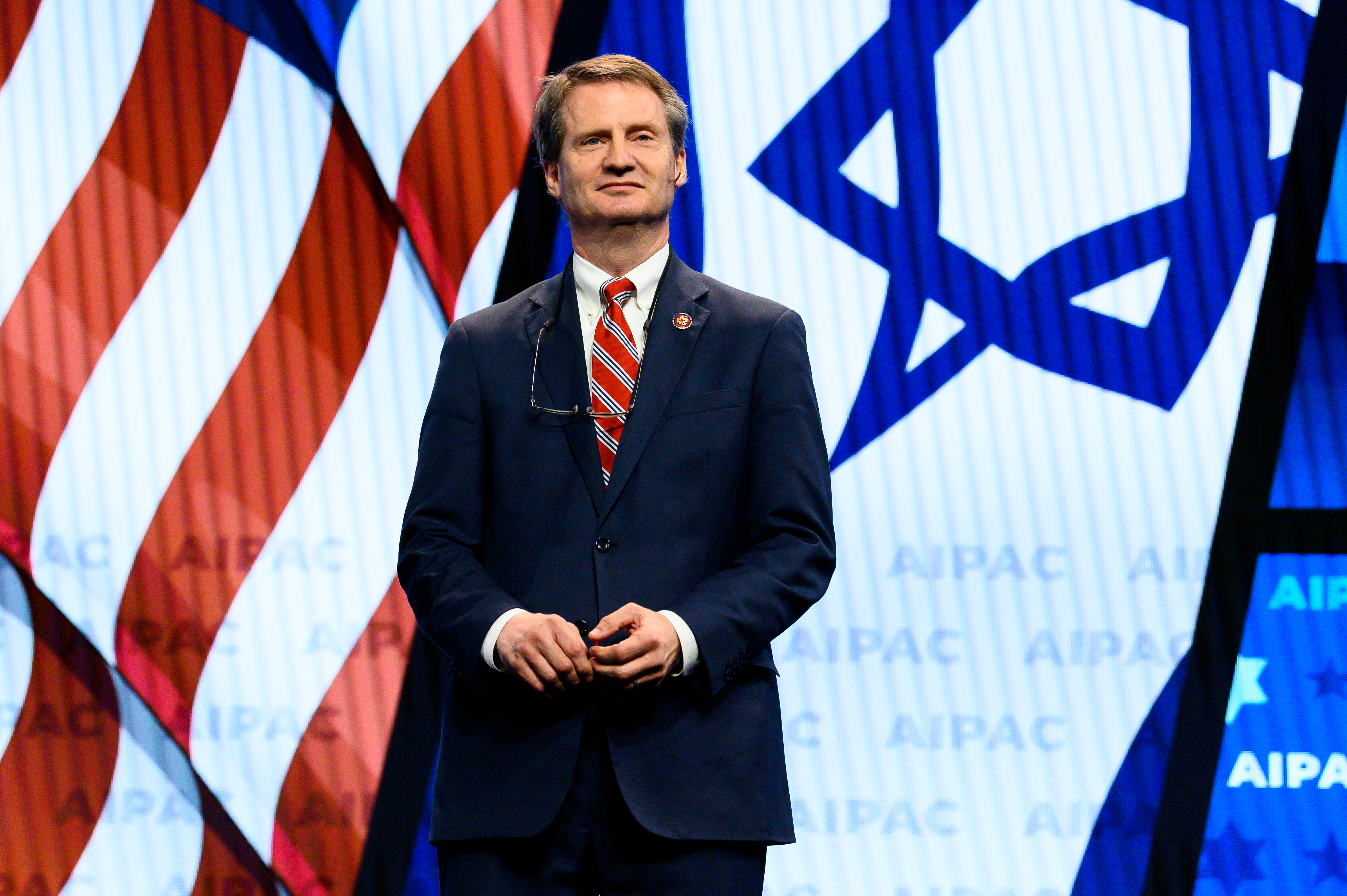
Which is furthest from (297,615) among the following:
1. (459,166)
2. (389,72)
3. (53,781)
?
(389,72)

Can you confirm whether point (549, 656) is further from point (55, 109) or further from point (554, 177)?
point (55, 109)

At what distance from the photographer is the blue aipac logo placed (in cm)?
225

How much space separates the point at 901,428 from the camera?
88.5 inches

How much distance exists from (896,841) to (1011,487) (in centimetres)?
64

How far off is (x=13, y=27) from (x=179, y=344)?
2.20ft

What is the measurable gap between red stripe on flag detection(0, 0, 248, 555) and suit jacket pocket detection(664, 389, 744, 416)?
1454mm

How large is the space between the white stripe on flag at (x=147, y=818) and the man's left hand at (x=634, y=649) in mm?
1451

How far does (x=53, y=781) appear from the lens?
2.24m

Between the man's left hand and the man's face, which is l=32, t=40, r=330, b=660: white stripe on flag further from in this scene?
the man's left hand

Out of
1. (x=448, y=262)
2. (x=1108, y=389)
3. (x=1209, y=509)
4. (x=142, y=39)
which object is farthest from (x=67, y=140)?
(x=1209, y=509)

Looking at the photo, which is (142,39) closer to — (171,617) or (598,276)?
(171,617)

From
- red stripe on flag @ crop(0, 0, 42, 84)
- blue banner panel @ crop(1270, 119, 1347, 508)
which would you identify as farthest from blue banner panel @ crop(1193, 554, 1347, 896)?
red stripe on flag @ crop(0, 0, 42, 84)

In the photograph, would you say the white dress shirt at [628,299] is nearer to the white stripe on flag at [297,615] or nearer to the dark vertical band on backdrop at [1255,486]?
the white stripe on flag at [297,615]

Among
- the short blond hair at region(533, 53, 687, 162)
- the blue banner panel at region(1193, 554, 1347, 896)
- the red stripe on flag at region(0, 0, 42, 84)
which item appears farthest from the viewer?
the red stripe on flag at region(0, 0, 42, 84)
